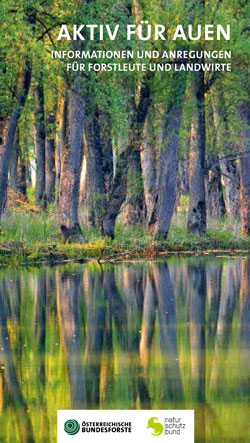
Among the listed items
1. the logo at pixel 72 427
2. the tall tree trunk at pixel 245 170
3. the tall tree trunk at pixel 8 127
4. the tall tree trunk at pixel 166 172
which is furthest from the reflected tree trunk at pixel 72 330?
the tall tree trunk at pixel 245 170

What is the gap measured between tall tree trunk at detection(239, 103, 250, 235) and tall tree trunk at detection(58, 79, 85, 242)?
965 centimetres

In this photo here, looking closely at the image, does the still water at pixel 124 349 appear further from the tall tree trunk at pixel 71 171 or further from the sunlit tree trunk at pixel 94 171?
the sunlit tree trunk at pixel 94 171

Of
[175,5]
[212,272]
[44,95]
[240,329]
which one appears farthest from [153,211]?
[240,329]

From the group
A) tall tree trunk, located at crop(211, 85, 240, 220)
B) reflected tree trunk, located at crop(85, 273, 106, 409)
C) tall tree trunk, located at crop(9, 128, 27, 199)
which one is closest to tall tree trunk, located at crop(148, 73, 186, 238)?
tall tree trunk, located at crop(211, 85, 240, 220)

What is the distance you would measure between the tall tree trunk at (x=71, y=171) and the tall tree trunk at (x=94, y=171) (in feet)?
7.04

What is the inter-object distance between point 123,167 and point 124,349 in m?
19.7

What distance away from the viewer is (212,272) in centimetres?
2745

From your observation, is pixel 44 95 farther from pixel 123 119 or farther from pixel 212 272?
pixel 212 272

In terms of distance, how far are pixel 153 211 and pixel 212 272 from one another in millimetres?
9129

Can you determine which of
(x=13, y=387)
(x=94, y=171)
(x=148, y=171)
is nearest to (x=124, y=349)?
(x=13, y=387)

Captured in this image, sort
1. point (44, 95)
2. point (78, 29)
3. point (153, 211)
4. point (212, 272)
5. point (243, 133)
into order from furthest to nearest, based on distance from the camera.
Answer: point (44, 95), point (243, 133), point (153, 211), point (78, 29), point (212, 272)

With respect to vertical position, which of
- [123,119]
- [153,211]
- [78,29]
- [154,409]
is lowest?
[154,409]

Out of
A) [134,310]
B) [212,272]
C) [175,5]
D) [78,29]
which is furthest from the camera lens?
[175,5]

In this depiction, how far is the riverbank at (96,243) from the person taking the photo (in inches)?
1187
